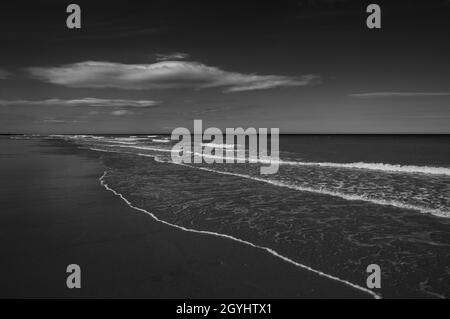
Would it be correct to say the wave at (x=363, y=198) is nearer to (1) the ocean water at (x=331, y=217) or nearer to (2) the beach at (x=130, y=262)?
(1) the ocean water at (x=331, y=217)

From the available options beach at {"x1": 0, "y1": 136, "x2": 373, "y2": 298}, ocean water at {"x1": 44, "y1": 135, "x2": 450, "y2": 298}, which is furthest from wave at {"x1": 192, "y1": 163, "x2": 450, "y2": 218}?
beach at {"x1": 0, "y1": 136, "x2": 373, "y2": 298}

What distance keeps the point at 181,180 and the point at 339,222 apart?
9.22 m

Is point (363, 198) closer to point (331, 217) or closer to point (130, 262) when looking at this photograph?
point (331, 217)

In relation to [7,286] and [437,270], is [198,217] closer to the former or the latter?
[7,286]

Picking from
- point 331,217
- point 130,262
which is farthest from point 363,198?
point 130,262

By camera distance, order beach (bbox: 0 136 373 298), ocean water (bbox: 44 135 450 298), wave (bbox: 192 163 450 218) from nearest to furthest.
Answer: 1. beach (bbox: 0 136 373 298)
2. ocean water (bbox: 44 135 450 298)
3. wave (bbox: 192 163 450 218)

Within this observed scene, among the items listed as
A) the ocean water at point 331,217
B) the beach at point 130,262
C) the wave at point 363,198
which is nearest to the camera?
the beach at point 130,262

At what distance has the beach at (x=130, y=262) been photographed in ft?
16.2


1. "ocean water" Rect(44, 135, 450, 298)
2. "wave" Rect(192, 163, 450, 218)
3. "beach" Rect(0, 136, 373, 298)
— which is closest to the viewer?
"beach" Rect(0, 136, 373, 298)

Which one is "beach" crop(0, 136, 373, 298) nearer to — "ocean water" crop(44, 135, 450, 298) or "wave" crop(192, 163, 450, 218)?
"ocean water" crop(44, 135, 450, 298)

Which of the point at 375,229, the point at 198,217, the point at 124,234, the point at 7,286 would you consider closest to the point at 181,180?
the point at 198,217

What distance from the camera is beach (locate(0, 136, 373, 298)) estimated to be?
493cm

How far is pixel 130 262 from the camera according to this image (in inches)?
235

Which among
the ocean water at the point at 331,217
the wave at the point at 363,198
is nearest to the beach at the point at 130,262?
the ocean water at the point at 331,217
